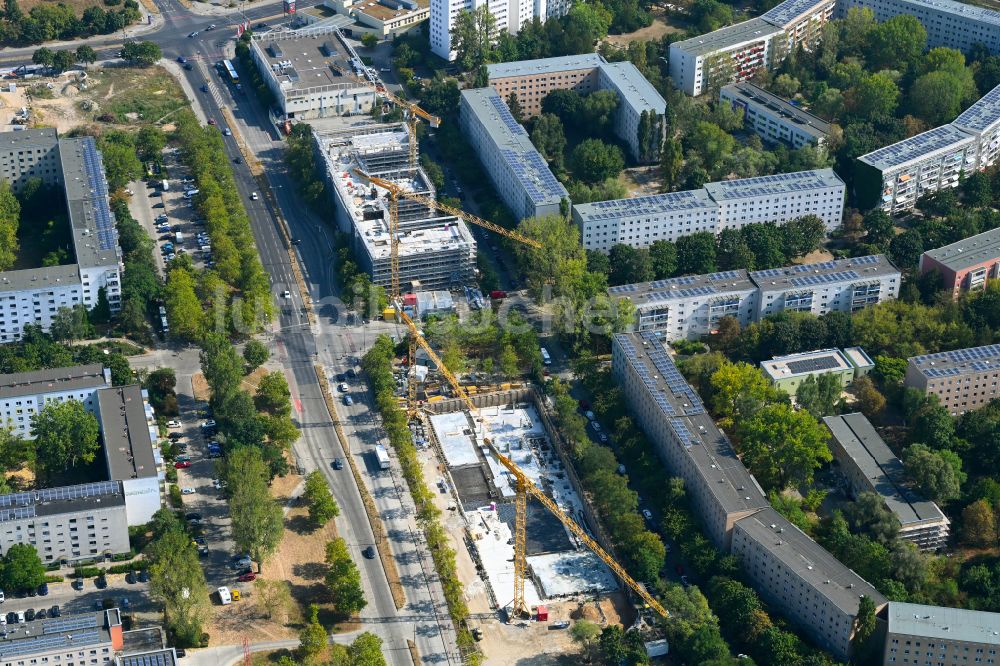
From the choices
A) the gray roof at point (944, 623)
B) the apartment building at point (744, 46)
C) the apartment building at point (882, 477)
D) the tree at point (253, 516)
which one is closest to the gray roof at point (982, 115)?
the apartment building at point (744, 46)

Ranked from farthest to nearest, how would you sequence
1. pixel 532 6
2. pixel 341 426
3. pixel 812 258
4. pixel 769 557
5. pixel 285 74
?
pixel 532 6 → pixel 285 74 → pixel 812 258 → pixel 341 426 → pixel 769 557

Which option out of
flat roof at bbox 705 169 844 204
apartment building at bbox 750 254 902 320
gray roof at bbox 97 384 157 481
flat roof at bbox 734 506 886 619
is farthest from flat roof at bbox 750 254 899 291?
gray roof at bbox 97 384 157 481

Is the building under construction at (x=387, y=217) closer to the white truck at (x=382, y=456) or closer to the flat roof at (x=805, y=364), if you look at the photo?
the white truck at (x=382, y=456)

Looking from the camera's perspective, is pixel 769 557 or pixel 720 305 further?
pixel 720 305

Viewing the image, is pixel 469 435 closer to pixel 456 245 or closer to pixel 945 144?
pixel 456 245

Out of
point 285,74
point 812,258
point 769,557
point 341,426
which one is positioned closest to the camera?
point 769,557

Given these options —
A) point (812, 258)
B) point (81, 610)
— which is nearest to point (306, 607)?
point (81, 610)

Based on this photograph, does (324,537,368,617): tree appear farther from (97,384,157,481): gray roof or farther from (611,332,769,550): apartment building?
(611,332,769,550): apartment building
